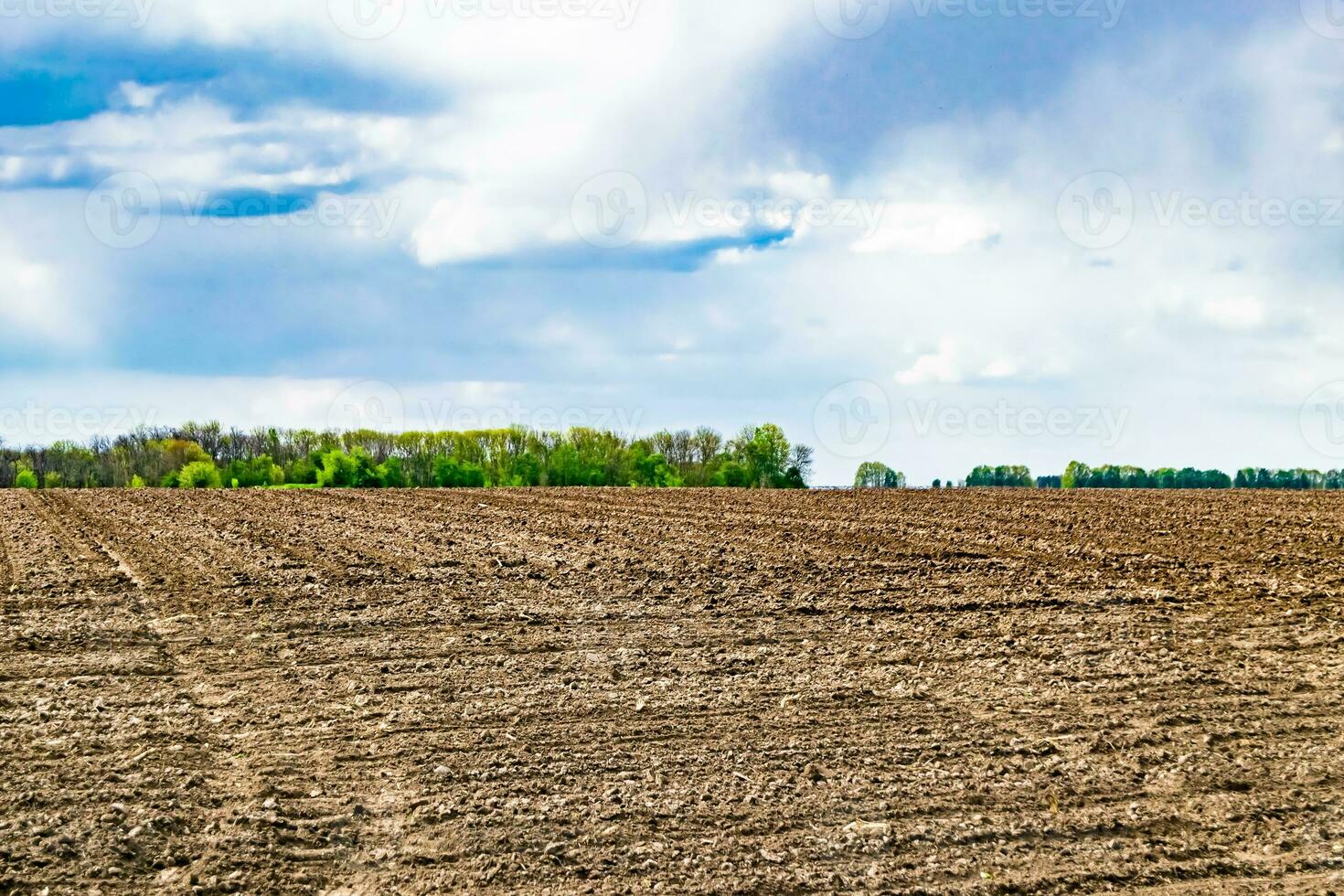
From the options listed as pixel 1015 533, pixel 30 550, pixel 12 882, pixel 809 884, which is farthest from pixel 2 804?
pixel 1015 533

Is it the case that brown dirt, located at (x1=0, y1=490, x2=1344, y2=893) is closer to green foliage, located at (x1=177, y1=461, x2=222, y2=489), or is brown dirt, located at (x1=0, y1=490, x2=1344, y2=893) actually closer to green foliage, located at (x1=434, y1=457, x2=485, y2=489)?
green foliage, located at (x1=434, y1=457, x2=485, y2=489)

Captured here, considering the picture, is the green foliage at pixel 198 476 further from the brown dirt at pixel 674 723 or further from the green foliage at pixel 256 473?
the brown dirt at pixel 674 723

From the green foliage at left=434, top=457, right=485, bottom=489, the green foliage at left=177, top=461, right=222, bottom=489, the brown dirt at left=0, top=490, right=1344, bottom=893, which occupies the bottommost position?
the brown dirt at left=0, top=490, right=1344, bottom=893

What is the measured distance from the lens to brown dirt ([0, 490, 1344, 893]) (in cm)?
575

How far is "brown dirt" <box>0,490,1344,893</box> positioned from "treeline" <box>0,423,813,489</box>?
177 feet

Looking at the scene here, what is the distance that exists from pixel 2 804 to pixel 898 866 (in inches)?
216

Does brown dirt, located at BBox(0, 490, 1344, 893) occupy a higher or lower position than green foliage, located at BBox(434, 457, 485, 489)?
lower

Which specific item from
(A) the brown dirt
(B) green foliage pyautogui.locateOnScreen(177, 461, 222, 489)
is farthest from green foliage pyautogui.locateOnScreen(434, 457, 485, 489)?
(A) the brown dirt

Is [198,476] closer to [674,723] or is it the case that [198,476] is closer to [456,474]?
[456,474]

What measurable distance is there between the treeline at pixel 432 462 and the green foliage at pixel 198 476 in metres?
0.10

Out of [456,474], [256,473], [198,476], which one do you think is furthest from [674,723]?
[256,473]

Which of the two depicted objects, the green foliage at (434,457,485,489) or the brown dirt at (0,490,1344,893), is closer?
the brown dirt at (0,490,1344,893)

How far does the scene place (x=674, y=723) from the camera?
7992 millimetres

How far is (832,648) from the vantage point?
34.6 ft
